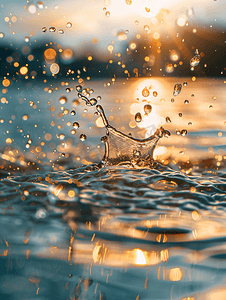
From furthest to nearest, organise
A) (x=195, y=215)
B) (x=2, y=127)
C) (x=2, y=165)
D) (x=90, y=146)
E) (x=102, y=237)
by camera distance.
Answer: (x=2, y=127), (x=90, y=146), (x=2, y=165), (x=195, y=215), (x=102, y=237)

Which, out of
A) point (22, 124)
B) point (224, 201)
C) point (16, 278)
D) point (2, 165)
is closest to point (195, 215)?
point (224, 201)

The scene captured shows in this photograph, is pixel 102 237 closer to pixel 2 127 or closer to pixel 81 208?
pixel 81 208

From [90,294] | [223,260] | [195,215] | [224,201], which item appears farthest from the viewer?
[224,201]

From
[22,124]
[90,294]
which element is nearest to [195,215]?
[90,294]

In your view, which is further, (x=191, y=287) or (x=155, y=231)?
(x=155, y=231)

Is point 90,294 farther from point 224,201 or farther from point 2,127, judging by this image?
point 2,127

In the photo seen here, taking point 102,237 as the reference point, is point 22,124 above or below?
above

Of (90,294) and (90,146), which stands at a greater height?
(90,146)

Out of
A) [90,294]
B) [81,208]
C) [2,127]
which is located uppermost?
[2,127]

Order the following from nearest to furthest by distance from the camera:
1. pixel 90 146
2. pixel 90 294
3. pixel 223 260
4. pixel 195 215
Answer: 1. pixel 90 294
2. pixel 223 260
3. pixel 195 215
4. pixel 90 146
